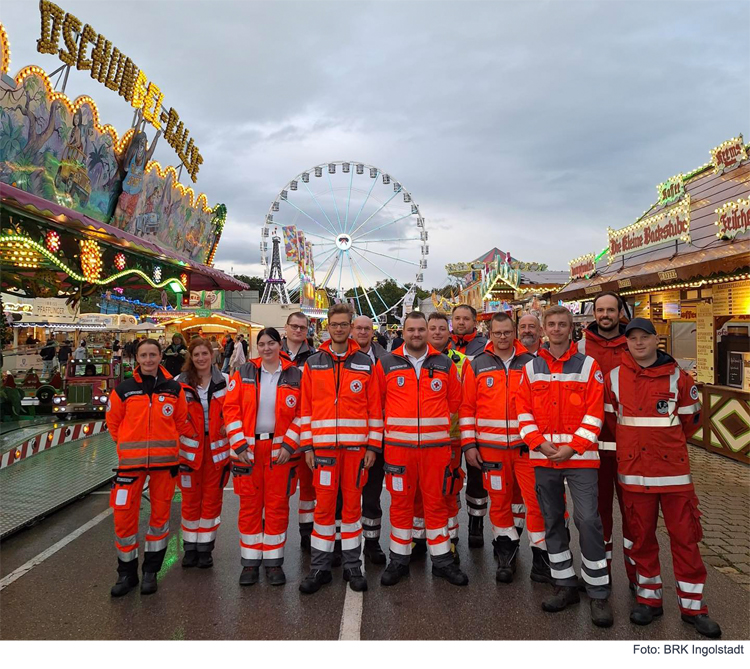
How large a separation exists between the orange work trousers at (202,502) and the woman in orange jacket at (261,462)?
41cm

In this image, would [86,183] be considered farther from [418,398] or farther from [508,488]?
[508,488]

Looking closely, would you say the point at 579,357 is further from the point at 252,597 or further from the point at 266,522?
the point at 252,597

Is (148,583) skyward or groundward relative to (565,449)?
groundward

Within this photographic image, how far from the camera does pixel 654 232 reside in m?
9.44

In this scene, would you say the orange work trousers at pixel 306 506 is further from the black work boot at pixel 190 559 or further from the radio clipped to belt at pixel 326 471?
the black work boot at pixel 190 559

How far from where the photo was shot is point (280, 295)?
3756cm

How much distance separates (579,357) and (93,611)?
3.47 m

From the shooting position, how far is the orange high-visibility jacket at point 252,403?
339 cm

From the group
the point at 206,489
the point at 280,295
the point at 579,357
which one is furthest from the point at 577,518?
the point at 280,295

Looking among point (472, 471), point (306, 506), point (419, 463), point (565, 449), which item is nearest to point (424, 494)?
point (419, 463)

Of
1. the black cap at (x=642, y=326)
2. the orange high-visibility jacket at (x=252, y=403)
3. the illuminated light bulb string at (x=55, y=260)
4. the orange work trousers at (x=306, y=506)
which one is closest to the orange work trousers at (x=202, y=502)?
the orange high-visibility jacket at (x=252, y=403)

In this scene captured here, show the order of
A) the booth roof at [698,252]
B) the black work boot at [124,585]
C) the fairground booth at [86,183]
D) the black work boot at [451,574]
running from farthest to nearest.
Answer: the booth roof at [698,252], the fairground booth at [86,183], the black work boot at [451,574], the black work boot at [124,585]

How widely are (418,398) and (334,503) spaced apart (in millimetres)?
949

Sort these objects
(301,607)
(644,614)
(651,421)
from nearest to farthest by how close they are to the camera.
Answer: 1. (644,614)
2. (651,421)
3. (301,607)
